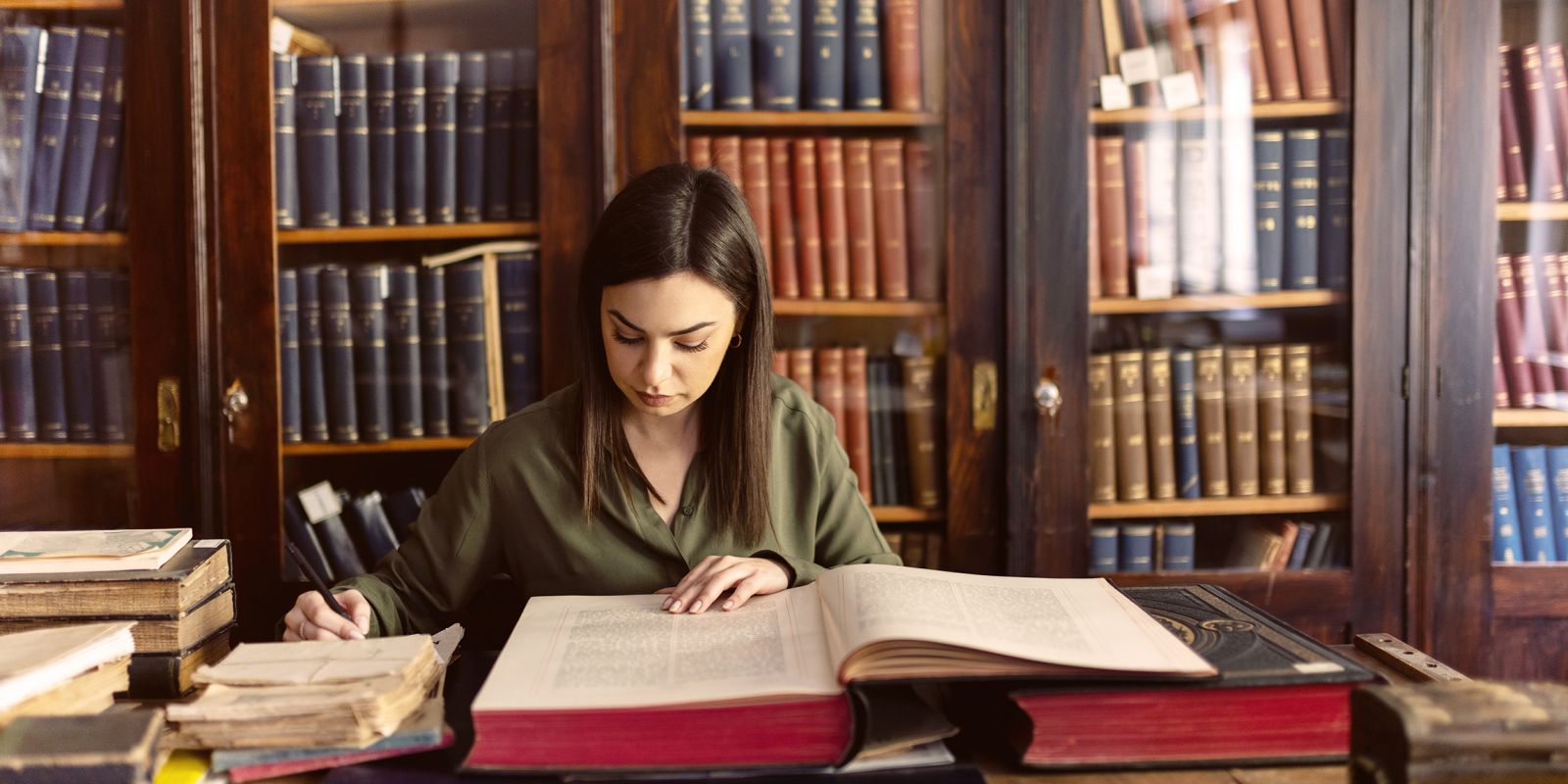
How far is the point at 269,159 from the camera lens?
200 centimetres

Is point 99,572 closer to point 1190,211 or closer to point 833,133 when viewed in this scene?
point 833,133

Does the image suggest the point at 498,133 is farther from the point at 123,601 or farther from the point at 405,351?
the point at 123,601

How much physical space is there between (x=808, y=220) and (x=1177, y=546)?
875 millimetres

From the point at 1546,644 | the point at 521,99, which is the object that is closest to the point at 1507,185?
the point at 1546,644

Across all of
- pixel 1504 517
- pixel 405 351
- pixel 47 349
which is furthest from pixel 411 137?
pixel 1504 517

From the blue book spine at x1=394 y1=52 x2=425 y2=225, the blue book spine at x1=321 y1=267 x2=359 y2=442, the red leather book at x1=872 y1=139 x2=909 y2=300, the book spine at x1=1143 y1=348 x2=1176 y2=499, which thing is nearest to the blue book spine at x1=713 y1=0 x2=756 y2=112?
the red leather book at x1=872 y1=139 x2=909 y2=300

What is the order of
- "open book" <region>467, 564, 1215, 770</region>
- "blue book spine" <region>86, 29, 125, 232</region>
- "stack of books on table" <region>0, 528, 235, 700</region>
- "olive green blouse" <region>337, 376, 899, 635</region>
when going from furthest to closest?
"blue book spine" <region>86, 29, 125, 232</region>
"olive green blouse" <region>337, 376, 899, 635</region>
"stack of books on table" <region>0, 528, 235, 700</region>
"open book" <region>467, 564, 1215, 770</region>

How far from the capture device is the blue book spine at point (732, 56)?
2035 millimetres

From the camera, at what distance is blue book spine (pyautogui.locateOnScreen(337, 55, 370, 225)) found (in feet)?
6.68

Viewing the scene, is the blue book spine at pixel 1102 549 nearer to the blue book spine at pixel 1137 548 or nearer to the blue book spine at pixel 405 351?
the blue book spine at pixel 1137 548

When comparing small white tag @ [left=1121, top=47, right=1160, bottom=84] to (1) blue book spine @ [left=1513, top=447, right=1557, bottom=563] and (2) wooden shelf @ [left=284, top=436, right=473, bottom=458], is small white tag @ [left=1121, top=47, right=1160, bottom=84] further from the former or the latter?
(2) wooden shelf @ [left=284, top=436, right=473, bottom=458]

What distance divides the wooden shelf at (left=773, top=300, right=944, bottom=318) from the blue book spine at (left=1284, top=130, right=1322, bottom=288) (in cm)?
67

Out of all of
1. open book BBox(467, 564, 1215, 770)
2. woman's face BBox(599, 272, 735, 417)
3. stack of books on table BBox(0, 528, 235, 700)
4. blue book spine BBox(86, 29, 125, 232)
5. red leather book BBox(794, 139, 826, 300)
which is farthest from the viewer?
red leather book BBox(794, 139, 826, 300)

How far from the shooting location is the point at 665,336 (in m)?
1.35
